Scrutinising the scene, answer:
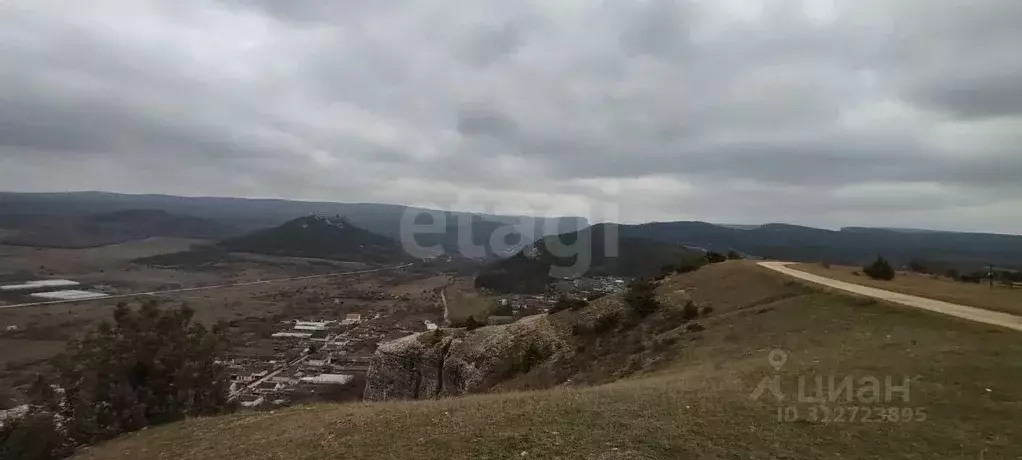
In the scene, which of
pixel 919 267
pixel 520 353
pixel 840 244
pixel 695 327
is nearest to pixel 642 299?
pixel 695 327

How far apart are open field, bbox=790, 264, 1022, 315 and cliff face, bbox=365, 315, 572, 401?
17928 millimetres

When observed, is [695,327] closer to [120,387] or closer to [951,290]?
[951,290]

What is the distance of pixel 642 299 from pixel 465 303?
268 feet

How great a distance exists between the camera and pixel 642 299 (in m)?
36.6

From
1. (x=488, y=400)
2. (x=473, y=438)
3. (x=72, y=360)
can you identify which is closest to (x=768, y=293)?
(x=488, y=400)

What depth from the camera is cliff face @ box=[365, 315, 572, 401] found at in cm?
3722

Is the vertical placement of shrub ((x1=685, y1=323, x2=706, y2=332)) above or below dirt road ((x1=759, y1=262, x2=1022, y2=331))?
below

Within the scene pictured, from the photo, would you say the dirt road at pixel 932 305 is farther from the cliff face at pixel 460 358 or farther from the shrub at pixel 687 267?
the cliff face at pixel 460 358

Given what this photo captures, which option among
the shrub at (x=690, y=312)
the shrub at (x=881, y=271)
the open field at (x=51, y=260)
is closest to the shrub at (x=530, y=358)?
the shrub at (x=690, y=312)

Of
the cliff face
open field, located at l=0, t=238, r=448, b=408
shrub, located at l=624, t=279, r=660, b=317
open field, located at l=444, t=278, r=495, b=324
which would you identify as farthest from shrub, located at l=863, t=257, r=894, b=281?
open field, located at l=0, t=238, r=448, b=408

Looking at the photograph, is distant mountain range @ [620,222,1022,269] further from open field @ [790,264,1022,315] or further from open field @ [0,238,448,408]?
open field @ [790,264,1022,315]

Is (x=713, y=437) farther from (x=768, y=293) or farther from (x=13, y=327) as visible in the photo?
(x=13, y=327)

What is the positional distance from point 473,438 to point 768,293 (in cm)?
2353

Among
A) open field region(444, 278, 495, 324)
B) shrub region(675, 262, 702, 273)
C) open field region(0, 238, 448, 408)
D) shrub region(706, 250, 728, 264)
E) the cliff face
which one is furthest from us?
open field region(444, 278, 495, 324)
